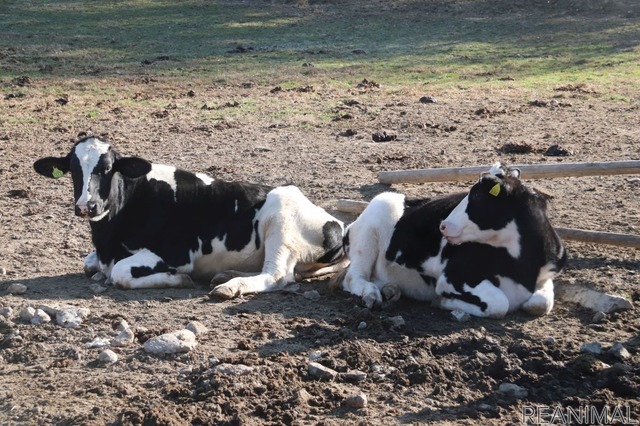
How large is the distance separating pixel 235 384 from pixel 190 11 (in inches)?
1043

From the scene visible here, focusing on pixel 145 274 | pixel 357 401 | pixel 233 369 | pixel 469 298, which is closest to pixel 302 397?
pixel 357 401

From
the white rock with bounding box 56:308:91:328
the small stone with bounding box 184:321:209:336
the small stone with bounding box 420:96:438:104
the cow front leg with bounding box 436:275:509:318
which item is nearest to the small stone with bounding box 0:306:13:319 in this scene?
the white rock with bounding box 56:308:91:328

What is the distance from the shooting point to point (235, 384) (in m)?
6.82

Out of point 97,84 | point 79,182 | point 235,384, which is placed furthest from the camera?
point 97,84

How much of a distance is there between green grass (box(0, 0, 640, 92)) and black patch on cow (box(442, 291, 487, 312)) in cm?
1285

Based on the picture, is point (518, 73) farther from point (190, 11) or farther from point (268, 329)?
point (268, 329)

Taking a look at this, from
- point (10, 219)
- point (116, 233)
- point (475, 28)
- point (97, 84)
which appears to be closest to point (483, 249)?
point (116, 233)

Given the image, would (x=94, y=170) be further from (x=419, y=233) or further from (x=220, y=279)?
(x=419, y=233)

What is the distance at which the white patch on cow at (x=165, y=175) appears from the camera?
9769 millimetres

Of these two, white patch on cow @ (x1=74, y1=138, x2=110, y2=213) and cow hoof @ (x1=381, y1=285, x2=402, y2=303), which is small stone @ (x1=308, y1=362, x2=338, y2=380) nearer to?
cow hoof @ (x1=381, y1=285, x2=402, y2=303)

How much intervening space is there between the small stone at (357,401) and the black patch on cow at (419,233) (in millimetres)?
2488

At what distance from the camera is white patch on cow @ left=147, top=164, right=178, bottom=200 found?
9.77m

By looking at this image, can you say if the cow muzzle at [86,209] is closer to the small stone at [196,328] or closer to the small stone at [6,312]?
the small stone at [6,312]

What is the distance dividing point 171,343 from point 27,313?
143cm
